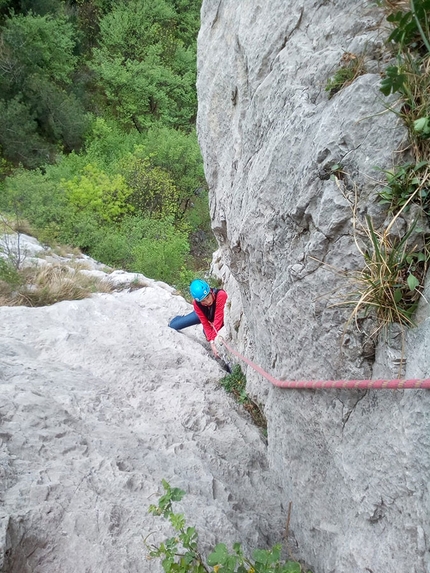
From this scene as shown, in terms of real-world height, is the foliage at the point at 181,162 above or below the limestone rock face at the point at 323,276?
below

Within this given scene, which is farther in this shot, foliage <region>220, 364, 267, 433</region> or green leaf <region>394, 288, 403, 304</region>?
foliage <region>220, 364, 267, 433</region>

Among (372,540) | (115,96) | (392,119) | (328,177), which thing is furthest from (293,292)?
(115,96)

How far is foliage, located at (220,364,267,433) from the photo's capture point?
4.05m

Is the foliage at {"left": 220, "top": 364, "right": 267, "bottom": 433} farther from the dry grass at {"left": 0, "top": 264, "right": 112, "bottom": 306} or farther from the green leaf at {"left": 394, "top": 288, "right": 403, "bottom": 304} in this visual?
the dry grass at {"left": 0, "top": 264, "right": 112, "bottom": 306}

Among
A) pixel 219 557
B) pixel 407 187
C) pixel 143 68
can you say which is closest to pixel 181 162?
pixel 143 68

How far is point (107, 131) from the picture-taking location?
19.2m

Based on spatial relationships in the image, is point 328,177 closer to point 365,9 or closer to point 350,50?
point 350,50

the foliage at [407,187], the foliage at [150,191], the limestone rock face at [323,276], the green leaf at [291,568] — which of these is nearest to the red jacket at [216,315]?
the limestone rock face at [323,276]

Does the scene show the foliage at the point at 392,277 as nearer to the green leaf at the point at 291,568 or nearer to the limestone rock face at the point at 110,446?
the green leaf at the point at 291,568

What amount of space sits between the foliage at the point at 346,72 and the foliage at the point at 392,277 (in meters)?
0.83

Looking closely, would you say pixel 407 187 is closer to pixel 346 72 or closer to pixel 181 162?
pixel 346 72

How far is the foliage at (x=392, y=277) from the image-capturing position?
167 centimetres

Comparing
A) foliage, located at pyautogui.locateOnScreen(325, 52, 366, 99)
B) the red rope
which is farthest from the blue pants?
foliage, located at pyautogui.locateOnScreen(325, 52, 366, 99)

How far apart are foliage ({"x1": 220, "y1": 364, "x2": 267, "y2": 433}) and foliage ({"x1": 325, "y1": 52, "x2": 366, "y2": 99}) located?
9.58 ft
